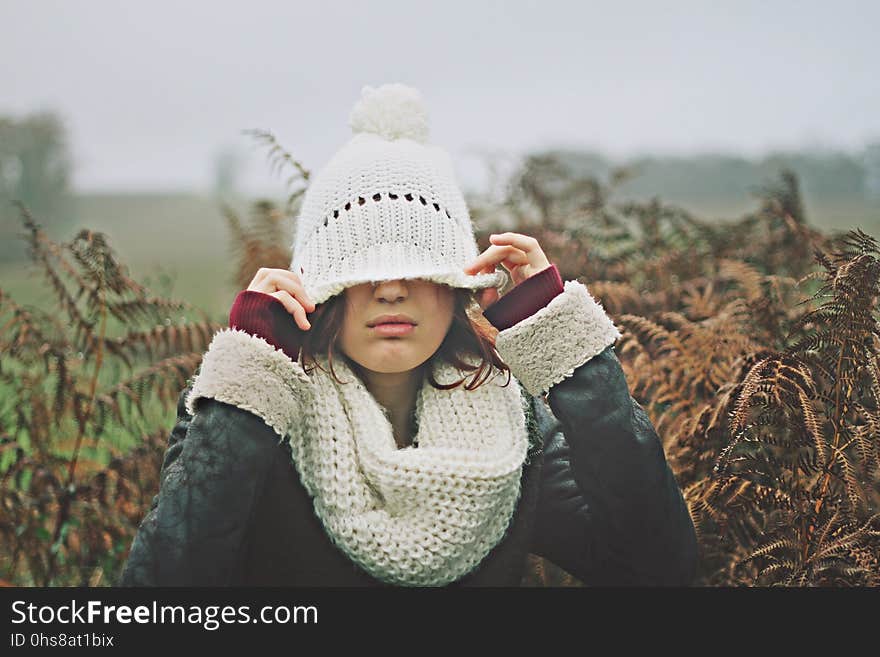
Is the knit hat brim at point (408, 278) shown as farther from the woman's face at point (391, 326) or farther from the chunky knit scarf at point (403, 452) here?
the chunky knit scarf at point (403, 452)

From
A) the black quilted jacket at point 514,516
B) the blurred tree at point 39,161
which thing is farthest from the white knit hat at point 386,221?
the blurred tree at point 39,161

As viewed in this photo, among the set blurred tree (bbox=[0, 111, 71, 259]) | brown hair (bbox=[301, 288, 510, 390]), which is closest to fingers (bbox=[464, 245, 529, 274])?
brown hair (bbox=[301, 288, 510, 390])

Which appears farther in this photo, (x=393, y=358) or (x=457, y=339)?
(x=457, y=339)

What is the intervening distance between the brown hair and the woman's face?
3 centimetres

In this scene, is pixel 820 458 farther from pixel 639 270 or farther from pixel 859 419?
pixel 639 270

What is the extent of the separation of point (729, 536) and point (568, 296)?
108 centimetres

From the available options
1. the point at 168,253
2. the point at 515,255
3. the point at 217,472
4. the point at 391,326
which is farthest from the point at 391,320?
the point at 168,253

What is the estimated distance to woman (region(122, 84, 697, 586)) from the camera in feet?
5.53

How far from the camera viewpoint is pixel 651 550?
73.5 inches

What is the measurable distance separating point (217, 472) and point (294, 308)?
401 mm

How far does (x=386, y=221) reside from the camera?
6.10ft

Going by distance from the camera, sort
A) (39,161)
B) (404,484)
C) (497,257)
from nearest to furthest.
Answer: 1. (404,484)
2. (497,257)
3. (39,161)

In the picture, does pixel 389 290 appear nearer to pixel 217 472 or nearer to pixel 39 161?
pixel 217 472

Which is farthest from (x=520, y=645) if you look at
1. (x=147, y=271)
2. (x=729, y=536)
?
(x=147, y=271)
